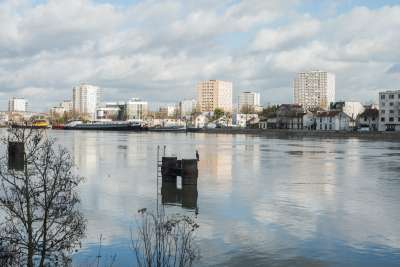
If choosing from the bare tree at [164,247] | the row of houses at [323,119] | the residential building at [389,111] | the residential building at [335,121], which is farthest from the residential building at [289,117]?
the bare tree at [164,247]

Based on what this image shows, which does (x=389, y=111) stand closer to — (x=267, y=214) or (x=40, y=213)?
(x=267, y=214)

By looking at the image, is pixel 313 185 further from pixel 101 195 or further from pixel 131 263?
pixel 131 263

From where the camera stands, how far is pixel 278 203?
2264 cm

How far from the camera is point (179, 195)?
24500mm

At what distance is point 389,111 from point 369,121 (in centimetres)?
1445

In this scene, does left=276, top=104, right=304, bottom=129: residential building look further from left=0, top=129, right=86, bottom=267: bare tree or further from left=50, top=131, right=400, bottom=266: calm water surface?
left=0, top=129, right=86, bottom=267: bare tree

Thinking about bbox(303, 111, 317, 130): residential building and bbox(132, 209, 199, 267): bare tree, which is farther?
bbox(303, 111, 317, 130): residential building

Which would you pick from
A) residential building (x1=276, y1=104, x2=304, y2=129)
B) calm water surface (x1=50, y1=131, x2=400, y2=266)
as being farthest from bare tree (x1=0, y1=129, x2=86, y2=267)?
residential building (x1=276, y1=104, x2=304, y2=129)

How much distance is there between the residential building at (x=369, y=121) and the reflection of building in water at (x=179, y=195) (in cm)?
11620

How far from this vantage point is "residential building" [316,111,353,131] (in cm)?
14475

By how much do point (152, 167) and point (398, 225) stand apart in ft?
74.6

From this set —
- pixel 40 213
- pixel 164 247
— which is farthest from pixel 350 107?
pixel 164 247

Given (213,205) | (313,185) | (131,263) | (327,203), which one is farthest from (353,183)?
(131,263)

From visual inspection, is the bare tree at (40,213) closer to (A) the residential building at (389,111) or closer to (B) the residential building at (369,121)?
(A) the residential building at (389,111)
